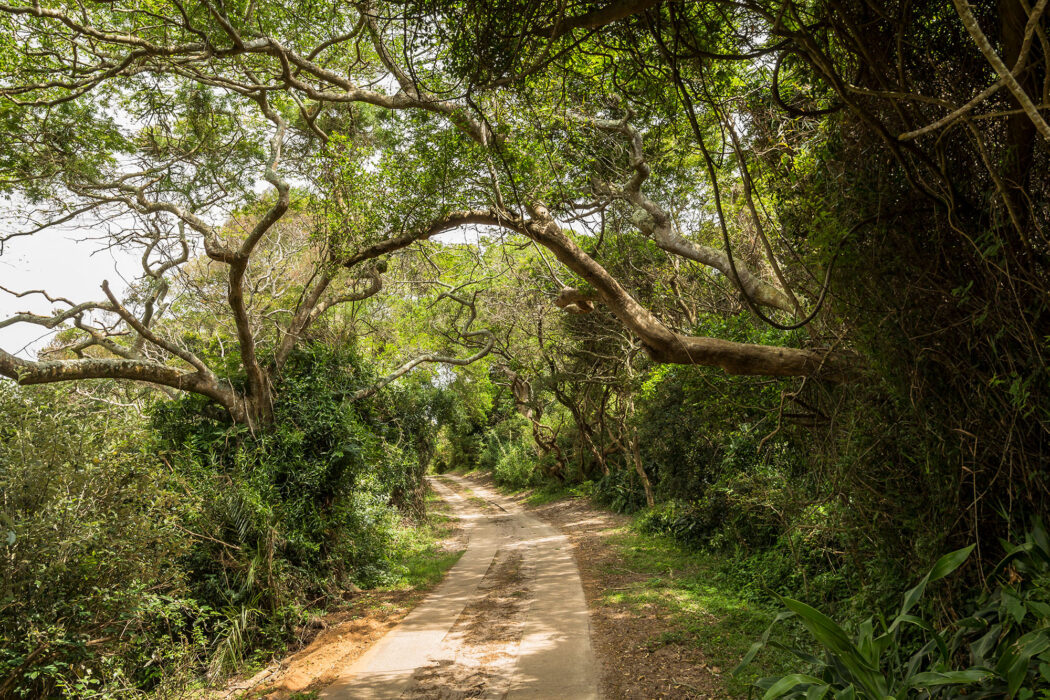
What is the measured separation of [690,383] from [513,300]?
834cm

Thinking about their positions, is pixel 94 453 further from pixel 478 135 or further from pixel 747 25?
pixel 747 25

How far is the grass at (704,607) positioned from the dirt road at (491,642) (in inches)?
35.4

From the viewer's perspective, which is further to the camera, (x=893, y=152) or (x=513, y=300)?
(x=513, y=300)

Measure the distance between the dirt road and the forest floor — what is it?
0.02 meters

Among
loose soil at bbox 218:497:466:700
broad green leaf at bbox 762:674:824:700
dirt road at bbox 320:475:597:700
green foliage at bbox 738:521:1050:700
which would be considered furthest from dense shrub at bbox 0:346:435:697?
green foliage at bbox 738:521:1050:700

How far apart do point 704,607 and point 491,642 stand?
2.51m

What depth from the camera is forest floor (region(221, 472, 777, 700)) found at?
4996mm

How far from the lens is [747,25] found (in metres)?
4.44

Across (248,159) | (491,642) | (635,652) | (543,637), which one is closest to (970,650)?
(635,652)

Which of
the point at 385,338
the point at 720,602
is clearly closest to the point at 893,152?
the point at 720,602

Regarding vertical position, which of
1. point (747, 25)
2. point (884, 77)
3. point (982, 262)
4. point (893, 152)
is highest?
point (747, 25)

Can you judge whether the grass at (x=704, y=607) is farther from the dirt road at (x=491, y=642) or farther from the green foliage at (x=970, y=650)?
the green foliage at (x=970, y=650)

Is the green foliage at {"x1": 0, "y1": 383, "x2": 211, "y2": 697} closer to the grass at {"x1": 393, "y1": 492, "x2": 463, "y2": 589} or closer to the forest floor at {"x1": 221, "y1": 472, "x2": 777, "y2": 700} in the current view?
the forest floor at {"x1": 221, "y1": 472, "x2": 777, "y2": 700}

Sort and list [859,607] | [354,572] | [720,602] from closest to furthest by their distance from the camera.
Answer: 1. [859,607]
2. [720,602]
3. [354,572]
